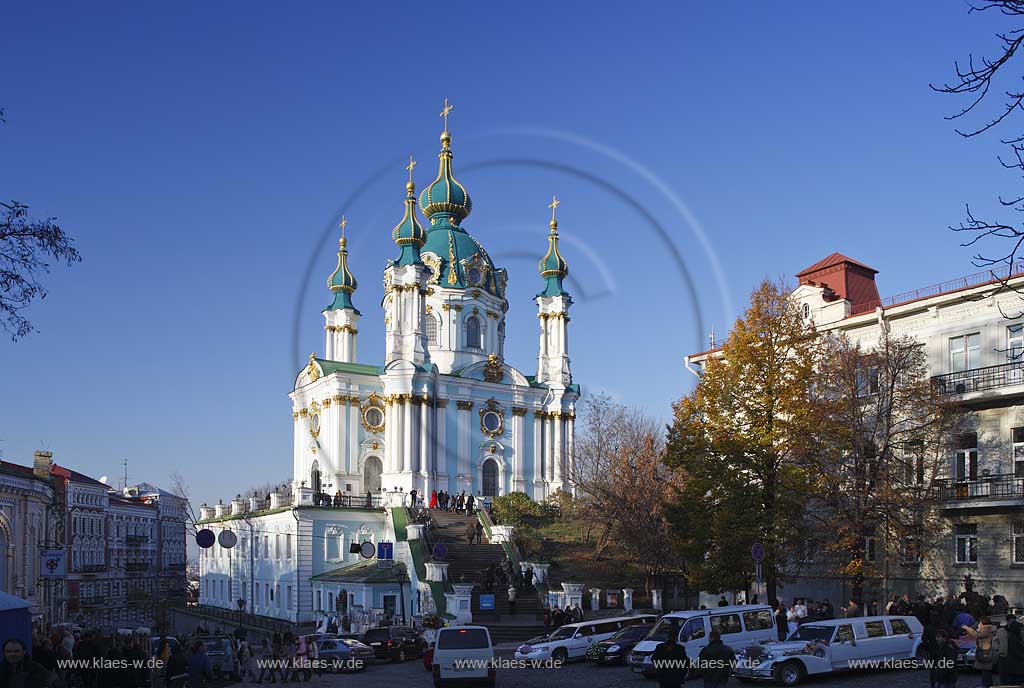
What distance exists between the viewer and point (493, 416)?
7700 cm

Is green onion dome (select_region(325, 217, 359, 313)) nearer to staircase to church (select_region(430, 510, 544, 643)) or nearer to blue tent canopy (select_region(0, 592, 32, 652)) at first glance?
staircase to church (select_region(430, 510, 544, 643))

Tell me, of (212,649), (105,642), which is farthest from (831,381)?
(105,642)

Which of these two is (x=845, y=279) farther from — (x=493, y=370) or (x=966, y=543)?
(x=493, y=370)

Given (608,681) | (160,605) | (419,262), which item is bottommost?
(160,605)

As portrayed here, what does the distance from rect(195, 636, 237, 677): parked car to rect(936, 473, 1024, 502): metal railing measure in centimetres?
2349

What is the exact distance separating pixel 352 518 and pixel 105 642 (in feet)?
129

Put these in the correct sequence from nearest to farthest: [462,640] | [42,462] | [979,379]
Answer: [462,640]
[979,379]
[42,462]

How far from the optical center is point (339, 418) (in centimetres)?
7181

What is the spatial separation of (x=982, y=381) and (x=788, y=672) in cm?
1645

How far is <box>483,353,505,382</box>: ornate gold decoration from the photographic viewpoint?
252ft

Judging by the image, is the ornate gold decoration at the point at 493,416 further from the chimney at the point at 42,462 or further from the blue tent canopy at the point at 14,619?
the blue tent canopy at the point at 14,619

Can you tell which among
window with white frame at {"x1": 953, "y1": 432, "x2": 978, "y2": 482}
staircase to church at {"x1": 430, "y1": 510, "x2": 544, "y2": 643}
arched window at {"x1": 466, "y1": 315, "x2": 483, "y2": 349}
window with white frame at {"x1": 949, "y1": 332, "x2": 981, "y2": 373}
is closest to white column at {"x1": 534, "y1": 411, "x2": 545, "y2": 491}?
arched window at {"x1": 466, "y1": 315, "x2": 483, "y2": 349}

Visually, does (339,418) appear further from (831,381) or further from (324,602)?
(831,381)

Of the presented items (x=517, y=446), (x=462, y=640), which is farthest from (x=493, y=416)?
(x=462, y=640)
